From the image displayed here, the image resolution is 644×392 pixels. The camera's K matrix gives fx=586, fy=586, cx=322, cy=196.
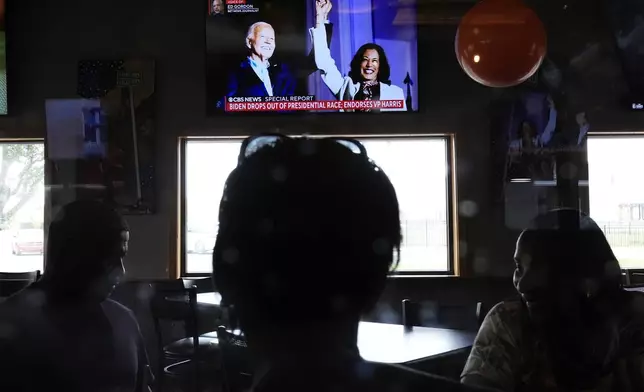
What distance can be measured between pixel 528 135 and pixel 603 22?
41.1 inches

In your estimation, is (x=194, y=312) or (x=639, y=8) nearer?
(x=194, y=312)

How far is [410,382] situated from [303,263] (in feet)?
0.54

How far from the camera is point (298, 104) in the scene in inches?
166

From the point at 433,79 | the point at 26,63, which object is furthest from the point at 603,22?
the point at 26,63

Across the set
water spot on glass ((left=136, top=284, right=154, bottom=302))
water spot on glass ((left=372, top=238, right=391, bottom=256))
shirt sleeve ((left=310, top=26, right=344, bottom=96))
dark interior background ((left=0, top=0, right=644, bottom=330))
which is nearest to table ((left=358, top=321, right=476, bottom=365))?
water spot on glass ((left=372, top=238, right=391, bottom=256))

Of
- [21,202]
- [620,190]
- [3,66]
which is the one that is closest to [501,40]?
[620,190]

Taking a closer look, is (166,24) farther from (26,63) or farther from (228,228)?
(228,228)

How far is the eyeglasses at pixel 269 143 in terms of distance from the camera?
65cm

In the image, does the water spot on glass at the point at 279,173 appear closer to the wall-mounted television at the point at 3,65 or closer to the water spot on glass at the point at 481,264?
the water spot on glass at the point at 481,264

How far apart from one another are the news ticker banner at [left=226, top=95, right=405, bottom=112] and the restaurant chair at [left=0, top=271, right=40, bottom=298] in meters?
1.78

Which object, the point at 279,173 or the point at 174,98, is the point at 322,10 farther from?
the point at 279,173

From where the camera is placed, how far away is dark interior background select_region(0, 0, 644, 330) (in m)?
4.29

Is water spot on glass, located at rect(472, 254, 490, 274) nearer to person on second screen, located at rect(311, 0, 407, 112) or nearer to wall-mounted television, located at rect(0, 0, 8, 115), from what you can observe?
person on second screen, located at rect(311, 0, 407, 112)

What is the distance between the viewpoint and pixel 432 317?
9.70ft
